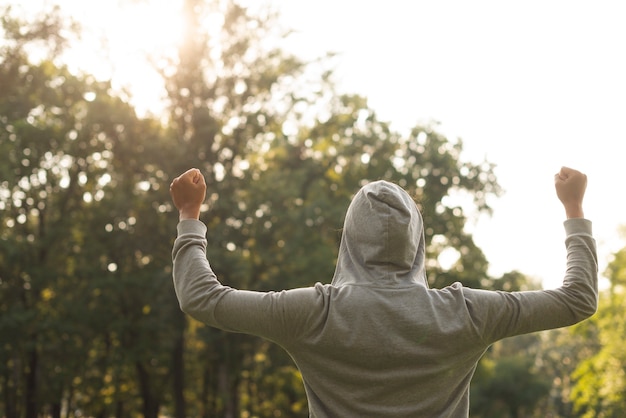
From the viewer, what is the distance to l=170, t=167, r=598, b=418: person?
1896mm

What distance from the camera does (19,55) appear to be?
2520cm

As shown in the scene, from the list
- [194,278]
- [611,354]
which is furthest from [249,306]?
[611,354]

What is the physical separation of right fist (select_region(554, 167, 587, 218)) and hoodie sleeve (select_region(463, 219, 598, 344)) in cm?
18

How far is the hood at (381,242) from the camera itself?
6.54ft

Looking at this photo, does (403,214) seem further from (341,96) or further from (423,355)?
(341,96)

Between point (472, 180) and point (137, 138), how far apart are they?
11263mm

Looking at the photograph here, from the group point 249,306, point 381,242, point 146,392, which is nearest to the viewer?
point 249,306

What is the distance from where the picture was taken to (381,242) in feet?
6.56

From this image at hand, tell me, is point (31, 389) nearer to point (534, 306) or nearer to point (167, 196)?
point (167, 196)

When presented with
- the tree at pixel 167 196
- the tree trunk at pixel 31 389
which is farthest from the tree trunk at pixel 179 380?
the tree trunk at pixel 31 389

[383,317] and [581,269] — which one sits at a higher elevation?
[581,269]

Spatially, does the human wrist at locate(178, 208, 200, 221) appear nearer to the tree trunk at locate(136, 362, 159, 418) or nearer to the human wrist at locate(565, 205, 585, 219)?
the human wrist at locate(565, 205, 585, 219)

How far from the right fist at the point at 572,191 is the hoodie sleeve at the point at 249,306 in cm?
76

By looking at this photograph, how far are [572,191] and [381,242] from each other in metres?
0.59
